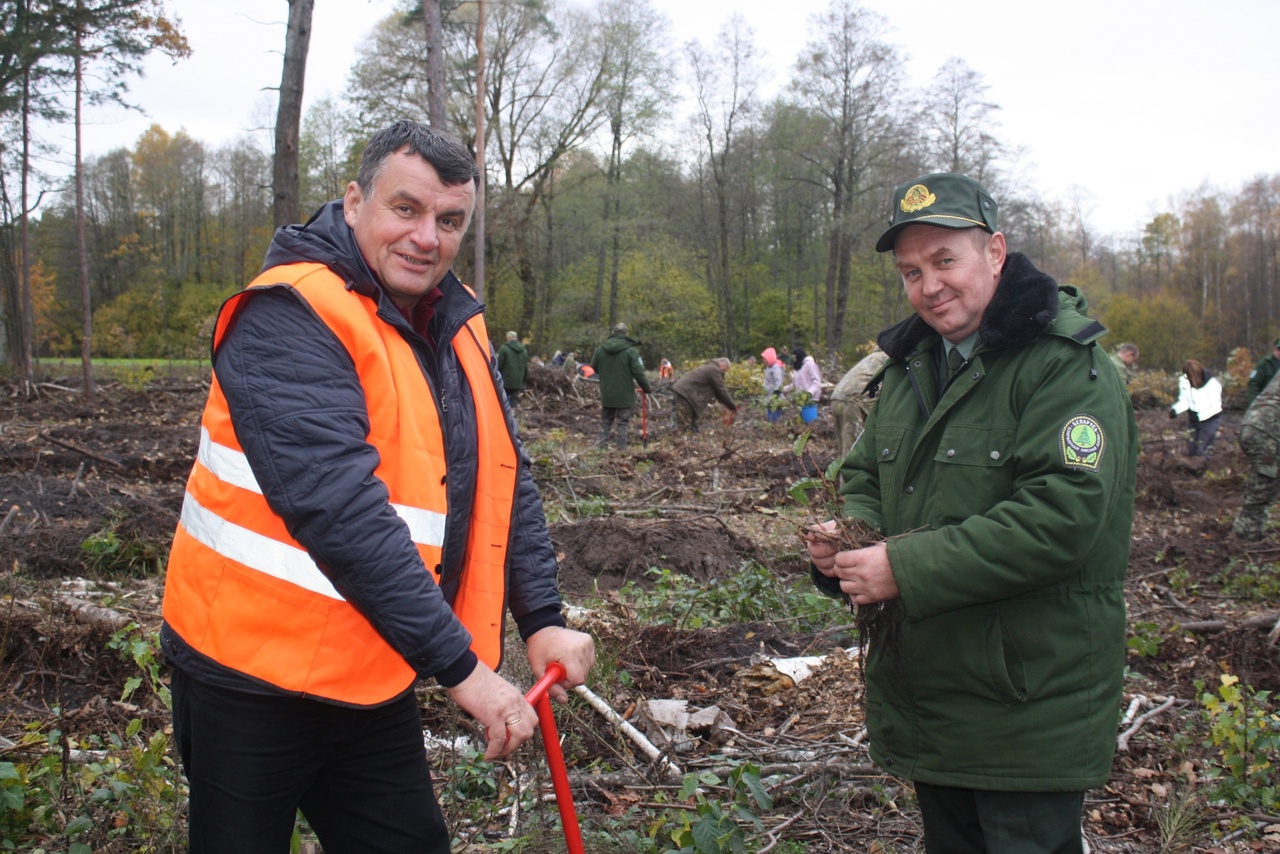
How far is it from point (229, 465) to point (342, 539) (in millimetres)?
322

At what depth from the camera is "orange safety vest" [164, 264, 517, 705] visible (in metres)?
1.77

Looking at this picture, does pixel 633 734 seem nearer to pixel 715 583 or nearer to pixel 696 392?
pixel 715 583

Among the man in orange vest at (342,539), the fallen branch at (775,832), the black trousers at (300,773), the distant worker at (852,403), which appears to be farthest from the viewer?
the distant worker at (852,403)

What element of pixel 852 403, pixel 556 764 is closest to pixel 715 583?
pixel 852 403

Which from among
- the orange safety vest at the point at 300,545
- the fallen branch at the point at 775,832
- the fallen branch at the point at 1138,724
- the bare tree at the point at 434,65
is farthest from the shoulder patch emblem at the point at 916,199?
the bare tree at the point at 434,65

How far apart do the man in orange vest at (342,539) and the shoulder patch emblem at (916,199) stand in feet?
3.45

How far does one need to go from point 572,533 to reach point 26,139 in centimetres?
2005

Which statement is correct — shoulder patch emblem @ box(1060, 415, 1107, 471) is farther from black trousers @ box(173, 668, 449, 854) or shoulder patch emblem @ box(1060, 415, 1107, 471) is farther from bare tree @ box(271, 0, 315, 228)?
bare tree @ box(271, 0, 315, 228)

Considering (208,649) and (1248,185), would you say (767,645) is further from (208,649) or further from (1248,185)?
(1248,185)

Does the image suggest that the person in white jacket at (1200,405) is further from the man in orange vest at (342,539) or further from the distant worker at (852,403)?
the man in orange vest at (342,539)

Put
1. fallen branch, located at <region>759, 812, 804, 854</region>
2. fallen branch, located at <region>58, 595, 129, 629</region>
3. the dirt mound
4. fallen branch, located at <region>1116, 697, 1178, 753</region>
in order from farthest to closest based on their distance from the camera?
the dirt mound, fallen branch, located at <region>58, 595, 129, 629</region>, fallen branch, located at <region>1116, 697, 1178, 753</region>, fallen branch, located at <region>759, 812, 804, 854</region>

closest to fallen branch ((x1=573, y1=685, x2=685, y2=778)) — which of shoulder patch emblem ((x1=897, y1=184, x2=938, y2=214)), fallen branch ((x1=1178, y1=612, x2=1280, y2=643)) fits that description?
shoulder patch emblem ((x1=897, y1=184, x2=938, y2=214))

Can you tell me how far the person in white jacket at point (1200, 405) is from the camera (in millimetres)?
13422

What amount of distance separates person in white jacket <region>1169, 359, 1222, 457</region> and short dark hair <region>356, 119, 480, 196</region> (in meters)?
14.0
